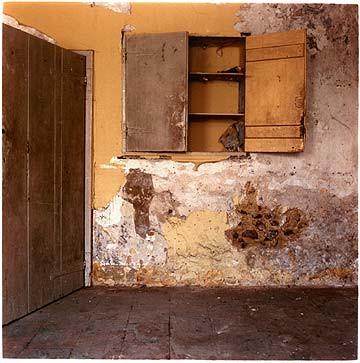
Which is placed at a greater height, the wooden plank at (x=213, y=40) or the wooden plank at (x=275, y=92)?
the wooden plank at (x=213, y=40)

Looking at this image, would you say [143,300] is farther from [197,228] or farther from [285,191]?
[285,191]

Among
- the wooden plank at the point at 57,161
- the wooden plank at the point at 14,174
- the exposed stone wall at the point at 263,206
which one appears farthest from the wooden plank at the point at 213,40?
the wooden plank at the point at 14,174

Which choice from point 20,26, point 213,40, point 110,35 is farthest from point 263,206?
point 20,26

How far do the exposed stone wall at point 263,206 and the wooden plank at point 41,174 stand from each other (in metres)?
0.56

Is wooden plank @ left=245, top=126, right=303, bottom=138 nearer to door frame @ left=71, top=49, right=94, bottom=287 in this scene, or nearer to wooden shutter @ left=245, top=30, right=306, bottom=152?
wooden shutter @ left=245, top=30, right=306, bottom=152

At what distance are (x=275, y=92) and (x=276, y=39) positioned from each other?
0.41m

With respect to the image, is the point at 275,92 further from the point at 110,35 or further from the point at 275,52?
the point at 110,35

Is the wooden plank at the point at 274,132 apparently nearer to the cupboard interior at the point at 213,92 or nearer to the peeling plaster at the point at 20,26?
the cupboard interior at the point at 213,92

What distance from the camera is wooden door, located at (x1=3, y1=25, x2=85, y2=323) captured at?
8.34ft

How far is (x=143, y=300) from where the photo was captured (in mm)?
3016

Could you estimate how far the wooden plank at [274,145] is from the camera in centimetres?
326

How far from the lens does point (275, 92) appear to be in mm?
3289

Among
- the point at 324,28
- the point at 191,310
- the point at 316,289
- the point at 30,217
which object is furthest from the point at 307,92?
the point at 30,217

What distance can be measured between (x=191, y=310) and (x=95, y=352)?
33.5 inches
